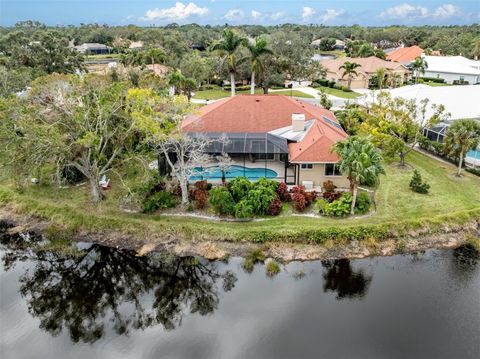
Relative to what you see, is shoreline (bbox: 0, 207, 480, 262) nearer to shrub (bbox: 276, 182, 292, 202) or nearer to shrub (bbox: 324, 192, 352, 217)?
shrub (bbox: 324, 192, 352, 217)

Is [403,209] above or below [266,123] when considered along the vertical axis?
below

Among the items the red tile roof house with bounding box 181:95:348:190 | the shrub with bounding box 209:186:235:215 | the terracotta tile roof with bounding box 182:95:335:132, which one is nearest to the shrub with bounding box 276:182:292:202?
the red tile roof house with bounding box 181:95:348:190

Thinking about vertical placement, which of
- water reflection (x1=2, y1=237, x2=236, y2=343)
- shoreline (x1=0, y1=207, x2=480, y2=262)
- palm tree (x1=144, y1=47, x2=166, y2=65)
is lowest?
water reflection (x1=2, y1=237, x2=236, y2=343)

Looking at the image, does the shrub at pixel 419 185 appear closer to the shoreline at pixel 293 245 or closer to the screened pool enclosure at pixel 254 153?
the shoreline at pixel 293 245

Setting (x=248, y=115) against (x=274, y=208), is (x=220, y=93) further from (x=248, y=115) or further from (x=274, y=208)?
(x=274, y=208)

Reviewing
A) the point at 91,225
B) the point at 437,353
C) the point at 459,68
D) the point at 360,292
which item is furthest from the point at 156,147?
the point at 459,68

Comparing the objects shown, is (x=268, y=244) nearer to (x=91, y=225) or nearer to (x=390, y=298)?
(x=390, y=298)
